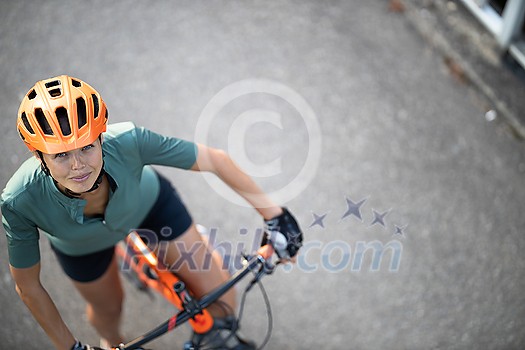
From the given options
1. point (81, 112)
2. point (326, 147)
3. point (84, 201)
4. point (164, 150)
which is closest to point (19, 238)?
point (84, 201)

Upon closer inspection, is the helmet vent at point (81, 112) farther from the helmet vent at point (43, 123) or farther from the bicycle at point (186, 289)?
the bicycle at point (186, 289)

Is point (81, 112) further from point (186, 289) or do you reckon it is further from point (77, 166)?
point (186, 289)

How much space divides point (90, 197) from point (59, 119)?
57 cm

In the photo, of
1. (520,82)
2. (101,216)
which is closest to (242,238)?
(101,216)

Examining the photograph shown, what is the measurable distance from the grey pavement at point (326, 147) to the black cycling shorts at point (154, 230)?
3.85 ft

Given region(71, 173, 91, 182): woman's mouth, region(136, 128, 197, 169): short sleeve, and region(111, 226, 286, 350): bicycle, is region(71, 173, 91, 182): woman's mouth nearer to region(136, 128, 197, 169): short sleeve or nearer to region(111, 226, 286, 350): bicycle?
region(136, 128, 197, 169): short sleeve

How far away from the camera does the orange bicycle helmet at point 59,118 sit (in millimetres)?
3318

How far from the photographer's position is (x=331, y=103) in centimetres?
653

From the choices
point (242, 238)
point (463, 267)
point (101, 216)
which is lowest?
point (463, 267)

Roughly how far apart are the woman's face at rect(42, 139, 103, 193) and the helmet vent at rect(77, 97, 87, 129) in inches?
4.5

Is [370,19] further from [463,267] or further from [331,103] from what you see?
[463,267]

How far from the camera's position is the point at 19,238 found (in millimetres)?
3590

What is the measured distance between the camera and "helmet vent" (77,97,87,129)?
3.38 metres

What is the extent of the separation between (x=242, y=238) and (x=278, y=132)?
1.10 meters
